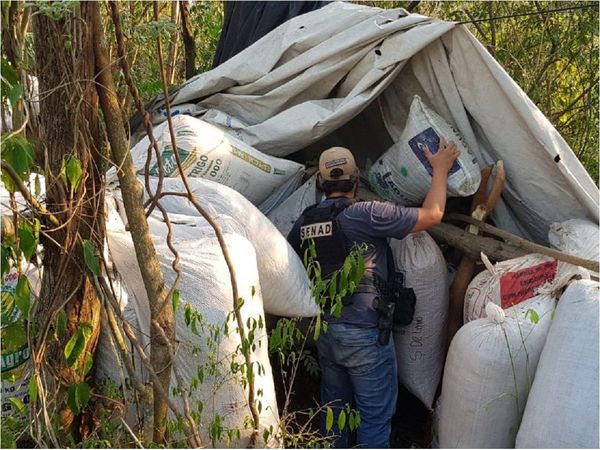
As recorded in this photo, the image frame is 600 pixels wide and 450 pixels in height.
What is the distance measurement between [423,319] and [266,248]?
2.61 ft

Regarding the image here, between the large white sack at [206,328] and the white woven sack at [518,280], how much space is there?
3.16ft

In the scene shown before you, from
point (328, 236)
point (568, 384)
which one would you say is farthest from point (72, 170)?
point (568, 384)

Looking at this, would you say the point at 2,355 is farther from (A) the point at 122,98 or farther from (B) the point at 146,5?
(B) the point at 146,5

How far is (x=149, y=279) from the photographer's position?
190cm

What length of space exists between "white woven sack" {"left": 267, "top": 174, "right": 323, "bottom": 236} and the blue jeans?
1.73ft

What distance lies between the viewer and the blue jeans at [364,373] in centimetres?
290

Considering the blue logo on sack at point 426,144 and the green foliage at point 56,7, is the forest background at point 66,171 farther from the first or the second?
the blue logo on sack at point 426,144

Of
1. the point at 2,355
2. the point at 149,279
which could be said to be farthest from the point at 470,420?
the point at 2,355

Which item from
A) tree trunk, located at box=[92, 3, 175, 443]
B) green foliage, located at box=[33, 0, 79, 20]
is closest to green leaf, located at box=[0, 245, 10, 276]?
tree trunk, located at box=[92, 3, 175, 443]

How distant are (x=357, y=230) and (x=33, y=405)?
1.35 metres

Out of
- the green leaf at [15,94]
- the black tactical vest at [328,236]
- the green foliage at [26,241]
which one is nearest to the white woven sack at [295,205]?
the black tactical vest at [328,236]

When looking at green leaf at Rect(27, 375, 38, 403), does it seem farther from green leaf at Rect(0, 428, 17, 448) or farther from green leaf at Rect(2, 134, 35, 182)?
green leaf at Rect(2, 134, 35, 182)

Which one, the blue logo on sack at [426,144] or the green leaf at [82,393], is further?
the blue logo on sack at [426,144]

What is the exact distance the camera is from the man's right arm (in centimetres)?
287
